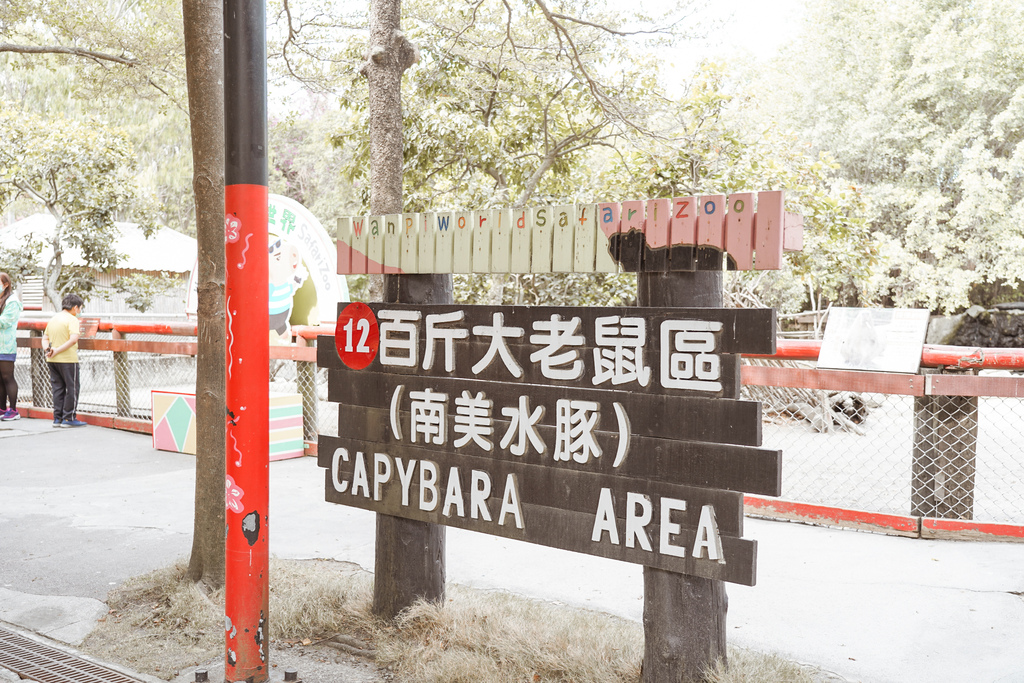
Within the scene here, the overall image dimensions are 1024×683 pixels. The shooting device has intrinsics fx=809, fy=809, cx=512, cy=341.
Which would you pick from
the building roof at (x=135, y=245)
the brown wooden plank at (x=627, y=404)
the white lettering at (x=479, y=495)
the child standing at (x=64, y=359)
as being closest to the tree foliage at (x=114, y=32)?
the child standing at (x=64, y=359)

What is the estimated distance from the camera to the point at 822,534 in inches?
209

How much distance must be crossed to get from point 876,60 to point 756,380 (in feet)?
68.6

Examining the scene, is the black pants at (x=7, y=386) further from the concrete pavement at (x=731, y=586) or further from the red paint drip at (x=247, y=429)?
the red paint drip at (x=247, y=429)

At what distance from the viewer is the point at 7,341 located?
10.1 m

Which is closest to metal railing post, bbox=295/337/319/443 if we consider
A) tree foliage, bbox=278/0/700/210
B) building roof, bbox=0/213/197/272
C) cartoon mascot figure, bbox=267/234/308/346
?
cartoon mascot figure, bbox=267/234/308/346

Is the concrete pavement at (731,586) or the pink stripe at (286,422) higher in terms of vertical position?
the pink stripe at (286,422)

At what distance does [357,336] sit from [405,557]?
1.03 m

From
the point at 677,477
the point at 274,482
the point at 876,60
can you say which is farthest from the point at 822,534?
the point at 876,60

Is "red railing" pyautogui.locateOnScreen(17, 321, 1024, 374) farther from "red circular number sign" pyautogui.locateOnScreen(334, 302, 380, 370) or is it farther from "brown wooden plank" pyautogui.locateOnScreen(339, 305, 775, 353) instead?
"red circular number sign" pyautogui.locateOnScreen(334, 302, 380, 370)

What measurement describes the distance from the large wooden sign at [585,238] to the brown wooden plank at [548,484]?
769 mm

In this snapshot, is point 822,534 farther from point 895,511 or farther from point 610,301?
point 610,301

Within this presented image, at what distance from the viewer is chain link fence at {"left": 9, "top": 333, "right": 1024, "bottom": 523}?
5.15 meters

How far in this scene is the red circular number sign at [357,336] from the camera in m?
3.64

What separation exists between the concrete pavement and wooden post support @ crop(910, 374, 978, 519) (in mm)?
269
